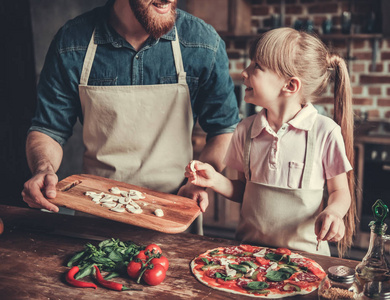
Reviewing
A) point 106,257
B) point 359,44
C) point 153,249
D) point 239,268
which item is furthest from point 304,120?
point 359,44

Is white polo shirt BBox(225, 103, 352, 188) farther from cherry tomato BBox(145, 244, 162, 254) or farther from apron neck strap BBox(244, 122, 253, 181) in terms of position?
cherry tomato BBox(145, 244, 162, 254)

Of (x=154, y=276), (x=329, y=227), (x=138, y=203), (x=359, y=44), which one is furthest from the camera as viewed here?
(x=359, y=44)

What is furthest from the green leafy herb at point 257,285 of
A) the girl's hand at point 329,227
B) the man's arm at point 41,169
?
the man's arm at point 41,169

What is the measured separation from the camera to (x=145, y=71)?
5.91 ft

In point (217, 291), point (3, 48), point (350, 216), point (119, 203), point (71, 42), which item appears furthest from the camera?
point (3, 48)

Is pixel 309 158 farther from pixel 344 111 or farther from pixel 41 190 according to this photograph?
pixel 41 190

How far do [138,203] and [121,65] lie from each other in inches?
24.9

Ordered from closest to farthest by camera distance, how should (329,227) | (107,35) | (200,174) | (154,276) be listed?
(154,276)
(329,227)
(200,174)
(107,35)

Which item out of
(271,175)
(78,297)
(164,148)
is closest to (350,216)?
(271,175)

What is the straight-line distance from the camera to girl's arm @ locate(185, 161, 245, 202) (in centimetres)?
149

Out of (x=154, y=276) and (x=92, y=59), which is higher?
(x=92, y=59)

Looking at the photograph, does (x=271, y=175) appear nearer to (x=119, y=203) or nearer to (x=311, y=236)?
(x=311, y=236)

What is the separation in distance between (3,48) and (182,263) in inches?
78.7

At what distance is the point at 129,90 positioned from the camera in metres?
1.78
